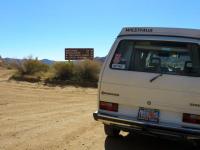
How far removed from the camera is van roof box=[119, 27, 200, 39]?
7809 mm

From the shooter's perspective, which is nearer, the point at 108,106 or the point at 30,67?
the point at 108,106

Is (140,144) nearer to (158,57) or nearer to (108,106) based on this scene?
(108,106)

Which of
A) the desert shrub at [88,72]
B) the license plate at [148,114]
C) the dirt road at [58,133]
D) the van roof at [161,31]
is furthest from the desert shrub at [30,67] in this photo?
the license plate at [148,114]

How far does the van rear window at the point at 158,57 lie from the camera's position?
7730 mm

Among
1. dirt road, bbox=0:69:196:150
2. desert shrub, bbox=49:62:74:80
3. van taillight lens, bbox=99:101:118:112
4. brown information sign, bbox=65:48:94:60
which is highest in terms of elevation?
brown information sign, bbox=65:48:94:60

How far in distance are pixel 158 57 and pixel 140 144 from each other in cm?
198

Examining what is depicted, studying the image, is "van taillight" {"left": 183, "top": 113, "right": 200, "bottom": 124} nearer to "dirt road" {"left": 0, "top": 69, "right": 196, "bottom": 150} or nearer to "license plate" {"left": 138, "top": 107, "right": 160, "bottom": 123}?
"license plate" {"left": 138, "top": 107, "right": 160, "bottom": 123}

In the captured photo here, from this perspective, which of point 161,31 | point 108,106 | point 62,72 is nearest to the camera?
point 161,31

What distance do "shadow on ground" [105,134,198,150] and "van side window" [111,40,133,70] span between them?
1.62m

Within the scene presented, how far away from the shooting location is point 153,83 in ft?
25.6

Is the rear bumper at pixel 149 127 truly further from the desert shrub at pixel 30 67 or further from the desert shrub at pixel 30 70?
the desert shrub at pixel 30 67

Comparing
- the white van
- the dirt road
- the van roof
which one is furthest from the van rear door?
the dirt road

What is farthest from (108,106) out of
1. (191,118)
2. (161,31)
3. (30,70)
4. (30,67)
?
(30,67)

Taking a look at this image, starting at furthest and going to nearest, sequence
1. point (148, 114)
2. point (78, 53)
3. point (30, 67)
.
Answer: point (78, 53) < point (30, 67) < point (148, 114)
